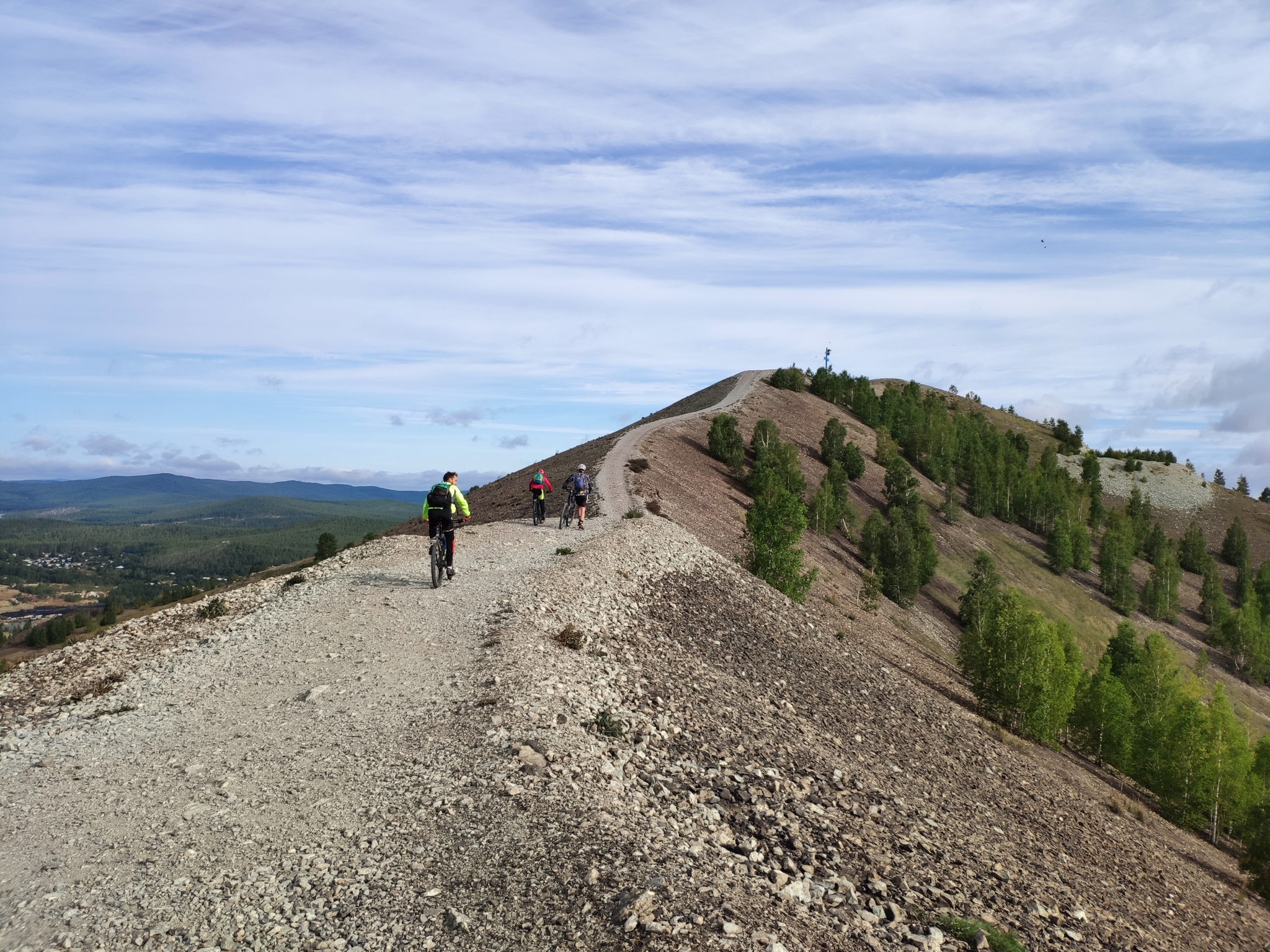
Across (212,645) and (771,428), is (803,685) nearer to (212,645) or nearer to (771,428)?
(212,645)

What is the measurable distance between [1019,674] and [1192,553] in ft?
368

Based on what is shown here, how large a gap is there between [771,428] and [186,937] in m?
70.3

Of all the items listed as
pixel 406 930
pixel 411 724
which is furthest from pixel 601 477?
pixel 406 930

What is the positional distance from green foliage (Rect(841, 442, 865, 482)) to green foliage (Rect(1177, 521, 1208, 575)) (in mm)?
67853

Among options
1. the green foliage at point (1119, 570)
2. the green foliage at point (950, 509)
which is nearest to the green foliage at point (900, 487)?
the green foliage at point (950, 509)

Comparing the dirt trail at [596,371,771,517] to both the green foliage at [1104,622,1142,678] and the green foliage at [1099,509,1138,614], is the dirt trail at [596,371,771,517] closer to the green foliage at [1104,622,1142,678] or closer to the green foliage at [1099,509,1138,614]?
the green foliage at [1104,622,1142,678]

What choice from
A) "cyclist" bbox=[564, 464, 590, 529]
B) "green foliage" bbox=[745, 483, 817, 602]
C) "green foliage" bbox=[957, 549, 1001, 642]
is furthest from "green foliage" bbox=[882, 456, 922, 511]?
"cyclist" bbox=[564, 464, 590, 529]

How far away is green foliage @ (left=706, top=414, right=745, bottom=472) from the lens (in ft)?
217

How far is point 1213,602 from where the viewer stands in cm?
10781

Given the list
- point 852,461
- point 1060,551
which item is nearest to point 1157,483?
point 1060,551

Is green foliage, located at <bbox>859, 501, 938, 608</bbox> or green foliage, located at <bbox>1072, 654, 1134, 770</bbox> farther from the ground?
green foliage, located at <bbox>859, 501, 938, 608</bbox>

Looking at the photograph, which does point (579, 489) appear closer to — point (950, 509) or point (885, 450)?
Answer: point (885, 450)

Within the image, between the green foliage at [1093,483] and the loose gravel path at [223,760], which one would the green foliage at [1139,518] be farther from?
the loose gravel path at [223,760]

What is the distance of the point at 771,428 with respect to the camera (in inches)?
2980
